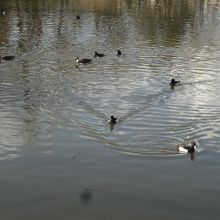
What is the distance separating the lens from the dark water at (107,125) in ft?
58.6

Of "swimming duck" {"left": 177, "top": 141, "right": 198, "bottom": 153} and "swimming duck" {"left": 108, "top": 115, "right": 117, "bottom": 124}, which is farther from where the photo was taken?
"swimming duck" {"left": 108, "top": 115, "right": 117, "bottom": 124}

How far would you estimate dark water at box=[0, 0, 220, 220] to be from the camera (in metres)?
17.9

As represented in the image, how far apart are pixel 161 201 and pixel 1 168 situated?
6.37 metres

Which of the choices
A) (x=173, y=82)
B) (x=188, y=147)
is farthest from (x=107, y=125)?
(x=173, y=82)

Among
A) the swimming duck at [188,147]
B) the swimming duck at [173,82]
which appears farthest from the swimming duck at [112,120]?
the swimming duck at [173,82]

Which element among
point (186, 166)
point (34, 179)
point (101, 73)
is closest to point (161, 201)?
point (186, 166)

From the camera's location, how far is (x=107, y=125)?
24531mm

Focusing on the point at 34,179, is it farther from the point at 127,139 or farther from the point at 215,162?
the point at 215,162

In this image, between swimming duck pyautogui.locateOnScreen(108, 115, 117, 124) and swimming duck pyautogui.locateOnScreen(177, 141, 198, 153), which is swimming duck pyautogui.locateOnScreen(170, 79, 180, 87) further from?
swimming duck pyautogui.locateOnScreen(177, 141, 198, 153)

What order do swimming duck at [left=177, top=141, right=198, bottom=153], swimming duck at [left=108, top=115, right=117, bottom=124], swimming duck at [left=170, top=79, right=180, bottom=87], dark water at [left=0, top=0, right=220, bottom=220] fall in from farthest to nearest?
swimming duck at [left=170, top=79, right=180, bottom=87] < swimming duck at [left=108, top=115, right=117, bottom=124] < swimming duck at [left=177, top=141, right=198, bottom=153] < dark water at [left=0, top=0, right=220, bottom=220]

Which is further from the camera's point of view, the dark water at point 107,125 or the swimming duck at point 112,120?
the swimming duck at point 112,120

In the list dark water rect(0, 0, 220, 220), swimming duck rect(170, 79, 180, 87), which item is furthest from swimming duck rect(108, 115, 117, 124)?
swimming duck rect(170, 79, 180, 87)

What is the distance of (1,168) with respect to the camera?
20.1m

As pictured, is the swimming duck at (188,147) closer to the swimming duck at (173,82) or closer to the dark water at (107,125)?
the dark water at (107,125)
